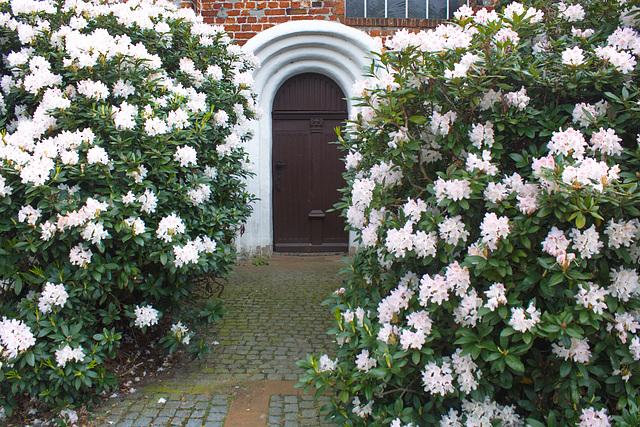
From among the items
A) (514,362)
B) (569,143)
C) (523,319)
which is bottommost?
(514,362)

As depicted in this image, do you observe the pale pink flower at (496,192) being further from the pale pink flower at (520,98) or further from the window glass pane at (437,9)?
the window glass pane at (437,9)

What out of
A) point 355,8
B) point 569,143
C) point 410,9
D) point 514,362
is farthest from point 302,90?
point 514,362

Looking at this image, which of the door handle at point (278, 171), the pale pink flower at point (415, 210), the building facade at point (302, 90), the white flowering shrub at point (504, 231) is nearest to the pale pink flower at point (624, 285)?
the white flowering shrub at point (504, 231)

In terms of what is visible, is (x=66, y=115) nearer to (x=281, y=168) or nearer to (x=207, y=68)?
(x=207, y=68)

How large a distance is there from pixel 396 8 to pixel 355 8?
675 mm

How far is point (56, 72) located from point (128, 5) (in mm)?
892

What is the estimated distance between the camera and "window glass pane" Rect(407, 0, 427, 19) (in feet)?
24.5

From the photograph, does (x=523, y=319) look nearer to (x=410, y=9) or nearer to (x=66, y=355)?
(x=66, y=355)

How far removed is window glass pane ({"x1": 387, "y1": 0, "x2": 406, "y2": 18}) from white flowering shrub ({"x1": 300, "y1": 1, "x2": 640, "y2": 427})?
513 cm

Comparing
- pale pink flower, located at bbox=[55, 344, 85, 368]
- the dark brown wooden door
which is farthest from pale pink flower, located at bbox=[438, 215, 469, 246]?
the dark brown wooden door

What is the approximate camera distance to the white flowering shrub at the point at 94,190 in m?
2.85

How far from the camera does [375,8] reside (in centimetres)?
741

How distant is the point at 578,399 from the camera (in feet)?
6.75

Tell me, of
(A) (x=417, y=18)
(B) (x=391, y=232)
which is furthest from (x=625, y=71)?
(A) (x=417, y=18)
